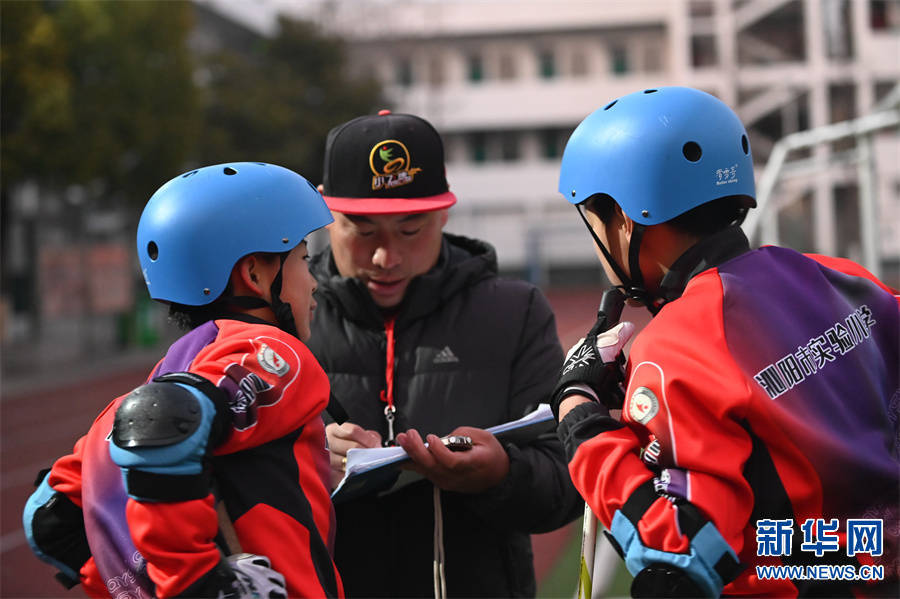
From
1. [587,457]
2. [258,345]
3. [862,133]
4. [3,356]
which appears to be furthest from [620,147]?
[3,356]

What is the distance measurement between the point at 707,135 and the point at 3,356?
20.0 metres

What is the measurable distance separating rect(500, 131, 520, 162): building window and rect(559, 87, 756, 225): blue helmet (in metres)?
42.7

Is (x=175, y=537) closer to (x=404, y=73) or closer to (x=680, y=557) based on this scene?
(x=680, y=557)

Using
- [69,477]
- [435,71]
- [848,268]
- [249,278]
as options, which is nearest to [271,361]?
[249,278]

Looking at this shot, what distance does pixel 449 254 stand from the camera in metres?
2.97

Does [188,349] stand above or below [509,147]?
above

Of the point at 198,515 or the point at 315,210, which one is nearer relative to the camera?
the point at 198,515

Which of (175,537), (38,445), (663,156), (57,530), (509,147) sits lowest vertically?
(38,445)

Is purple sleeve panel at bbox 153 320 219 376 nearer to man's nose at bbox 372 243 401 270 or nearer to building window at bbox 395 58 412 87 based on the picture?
man's nose at bbox 372 243 401 270

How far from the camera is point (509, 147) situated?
1748 inches

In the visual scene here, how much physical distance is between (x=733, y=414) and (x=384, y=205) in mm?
1294

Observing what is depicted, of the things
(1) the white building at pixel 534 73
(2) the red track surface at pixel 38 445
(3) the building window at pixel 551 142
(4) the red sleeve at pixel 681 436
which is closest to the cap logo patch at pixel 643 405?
(4) the red sleeve at pixel 681 436

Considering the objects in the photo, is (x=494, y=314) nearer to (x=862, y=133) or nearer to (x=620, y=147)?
(x=620, y=147)

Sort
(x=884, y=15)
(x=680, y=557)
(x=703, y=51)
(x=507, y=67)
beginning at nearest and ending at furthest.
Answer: (x=680, y=557) < (x=884, y=15) < (x=703, y=51) < (x=507, y=67)
